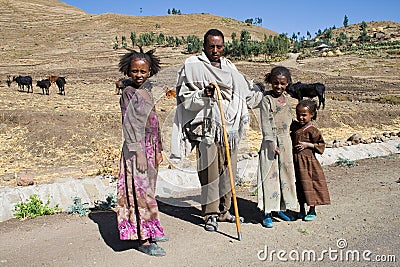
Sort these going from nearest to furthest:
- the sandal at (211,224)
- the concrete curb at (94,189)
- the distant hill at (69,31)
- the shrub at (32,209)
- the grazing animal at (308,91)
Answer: the sandal at (211,224) < the shrub at (32,209) < the concrete curb at (94,189) < the grazing animal at (308,91) < the distant hill at (69,31)

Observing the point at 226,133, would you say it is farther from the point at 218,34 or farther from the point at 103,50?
the point at 103,50

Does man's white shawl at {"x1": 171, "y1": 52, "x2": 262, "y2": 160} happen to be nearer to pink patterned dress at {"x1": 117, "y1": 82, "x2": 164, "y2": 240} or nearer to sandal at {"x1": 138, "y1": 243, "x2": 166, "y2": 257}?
pink patterned dress at {"x1": 117, "y1": 82, "x2": 164, "y2": 240}

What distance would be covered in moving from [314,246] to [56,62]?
119ft

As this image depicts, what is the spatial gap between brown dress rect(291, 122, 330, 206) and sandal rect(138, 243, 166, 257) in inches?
58.6

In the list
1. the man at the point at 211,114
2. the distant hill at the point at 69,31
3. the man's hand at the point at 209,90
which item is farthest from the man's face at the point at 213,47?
the distant hill at the point at 69,31

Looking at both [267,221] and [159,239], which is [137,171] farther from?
[267,221]

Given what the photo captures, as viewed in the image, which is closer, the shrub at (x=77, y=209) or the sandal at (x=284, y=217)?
the sandal at (x=284, y=217)

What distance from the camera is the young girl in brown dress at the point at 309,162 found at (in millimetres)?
3886

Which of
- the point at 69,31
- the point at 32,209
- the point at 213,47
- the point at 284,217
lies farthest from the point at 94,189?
the point at 69,31

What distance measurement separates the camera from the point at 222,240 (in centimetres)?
348

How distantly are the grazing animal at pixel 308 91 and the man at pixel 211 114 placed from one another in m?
10.3

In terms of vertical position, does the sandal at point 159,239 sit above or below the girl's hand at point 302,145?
below

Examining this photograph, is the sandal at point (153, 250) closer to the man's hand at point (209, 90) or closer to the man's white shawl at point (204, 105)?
the man's white shawl at point (204, 105)

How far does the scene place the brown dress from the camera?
12.8ft
